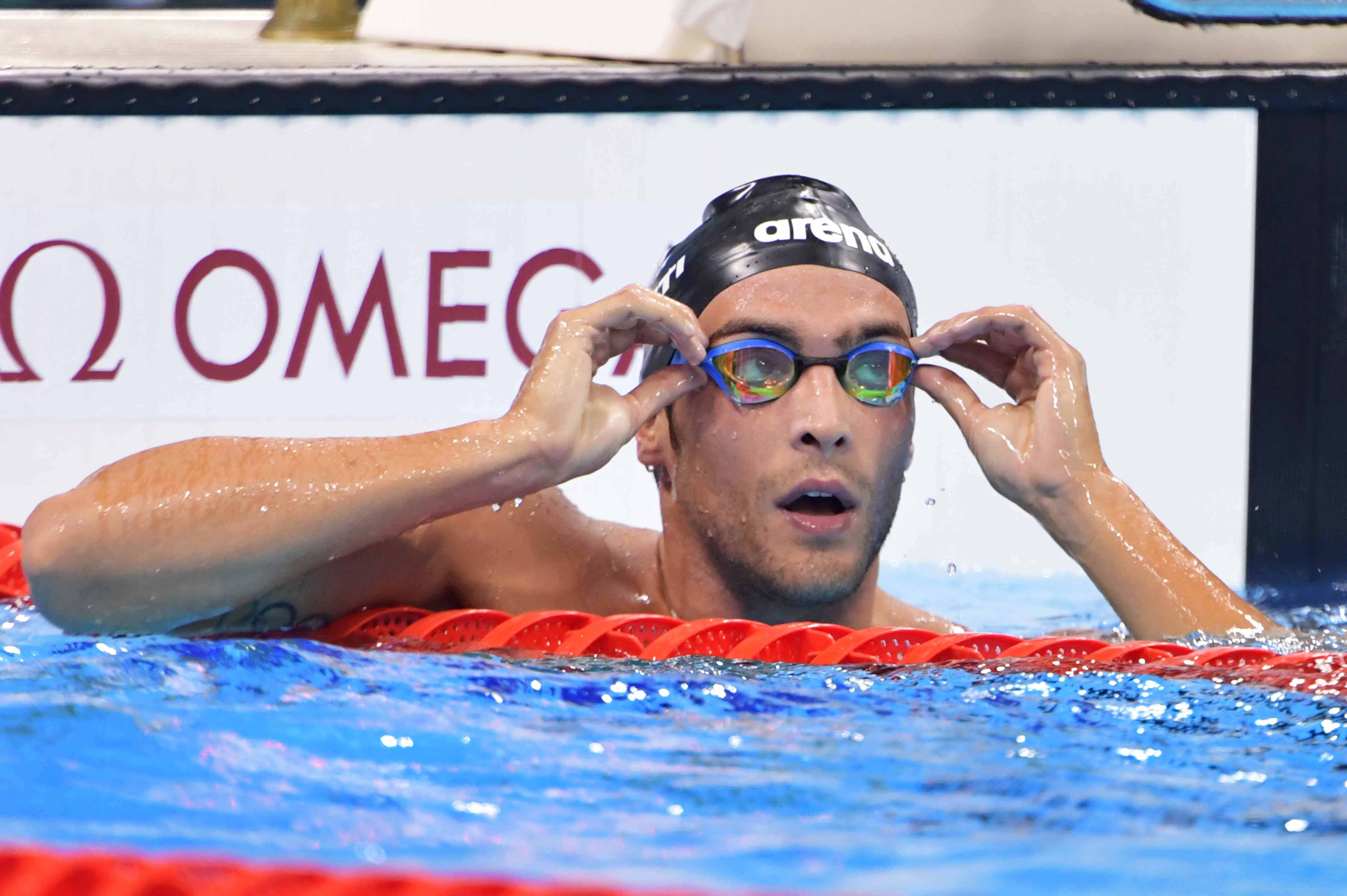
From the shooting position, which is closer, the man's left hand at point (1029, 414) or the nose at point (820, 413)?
the nose at point (820, 413)

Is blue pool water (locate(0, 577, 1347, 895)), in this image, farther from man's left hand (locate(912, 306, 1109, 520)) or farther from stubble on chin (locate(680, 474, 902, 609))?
man's left hand (locate(912, 306, 1109, 520))

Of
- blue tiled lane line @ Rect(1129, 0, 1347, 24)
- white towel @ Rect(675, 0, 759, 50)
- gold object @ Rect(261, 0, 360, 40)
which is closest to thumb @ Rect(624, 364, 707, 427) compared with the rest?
white towel @ Rect(675, 0, 759, 50)

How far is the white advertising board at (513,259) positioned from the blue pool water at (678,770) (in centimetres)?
150

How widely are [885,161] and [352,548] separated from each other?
1.93 m

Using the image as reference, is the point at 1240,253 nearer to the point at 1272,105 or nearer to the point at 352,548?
the point at 1272,105

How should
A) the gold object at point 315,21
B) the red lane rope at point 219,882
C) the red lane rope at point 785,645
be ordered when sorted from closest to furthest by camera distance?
the red lane rope at point 219,882, the red lane rope at point 785,645, the gold object at point 315,21

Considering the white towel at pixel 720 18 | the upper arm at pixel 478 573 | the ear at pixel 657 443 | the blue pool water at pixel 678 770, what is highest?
the white towel at pixel 720 18

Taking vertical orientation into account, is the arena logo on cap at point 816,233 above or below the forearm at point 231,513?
above

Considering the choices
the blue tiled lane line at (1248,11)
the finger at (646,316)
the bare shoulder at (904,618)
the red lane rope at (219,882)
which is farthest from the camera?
the blue tiled lane line at (1248,11)

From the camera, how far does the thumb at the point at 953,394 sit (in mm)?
2445

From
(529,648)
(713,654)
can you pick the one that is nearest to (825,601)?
(713,654)

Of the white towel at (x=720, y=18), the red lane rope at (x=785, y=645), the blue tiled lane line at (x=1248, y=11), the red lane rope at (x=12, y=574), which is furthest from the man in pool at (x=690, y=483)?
the blue tiled lane line at (x=1248, y=11)

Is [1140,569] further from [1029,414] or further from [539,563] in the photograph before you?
[539,563]

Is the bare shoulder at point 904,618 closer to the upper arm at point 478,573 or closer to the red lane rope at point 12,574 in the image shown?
the upper arm at point 478,573
